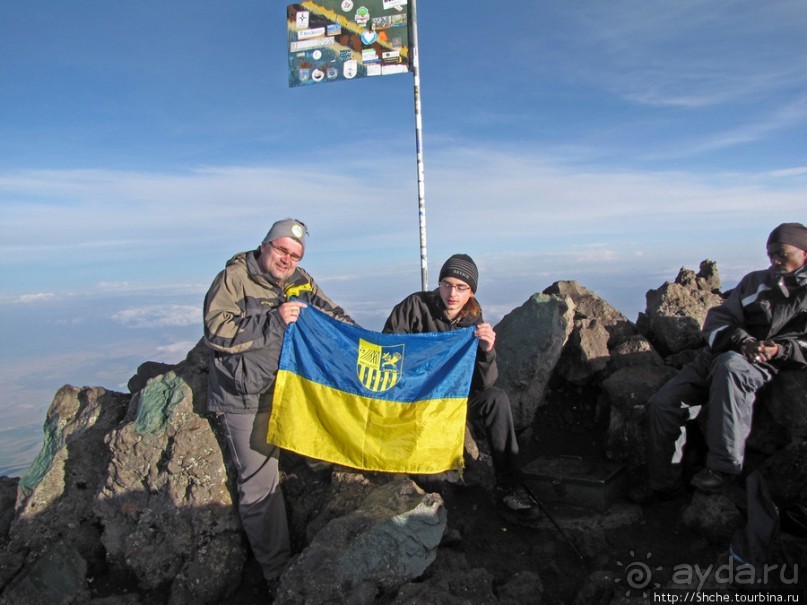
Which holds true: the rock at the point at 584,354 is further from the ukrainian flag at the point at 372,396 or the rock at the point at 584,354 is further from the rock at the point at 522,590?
the rock at the point at 522,590

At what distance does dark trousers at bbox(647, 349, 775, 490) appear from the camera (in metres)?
5.81

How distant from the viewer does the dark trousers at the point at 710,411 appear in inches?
229

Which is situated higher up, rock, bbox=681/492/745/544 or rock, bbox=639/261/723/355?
rock, bbox=639/261/723/355

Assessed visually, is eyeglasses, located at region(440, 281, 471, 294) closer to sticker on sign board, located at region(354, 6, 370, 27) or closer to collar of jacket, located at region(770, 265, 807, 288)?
→ collar of jacket, located at region(770, 265, 807, 288)

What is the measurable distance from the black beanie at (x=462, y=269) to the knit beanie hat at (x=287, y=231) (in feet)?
5.70

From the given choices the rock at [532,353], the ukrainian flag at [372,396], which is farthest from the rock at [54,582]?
the rock at [532,353]

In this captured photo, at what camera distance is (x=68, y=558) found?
6.12m

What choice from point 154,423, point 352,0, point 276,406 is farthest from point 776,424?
point 352,0

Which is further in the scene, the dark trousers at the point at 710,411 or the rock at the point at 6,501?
the rock at the point at 6,501

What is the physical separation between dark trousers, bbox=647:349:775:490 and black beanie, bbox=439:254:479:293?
2.64 metres

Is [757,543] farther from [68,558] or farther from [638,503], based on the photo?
[68,558]

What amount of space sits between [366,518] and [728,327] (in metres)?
4.83

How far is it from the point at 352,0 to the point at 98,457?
28.3 feet

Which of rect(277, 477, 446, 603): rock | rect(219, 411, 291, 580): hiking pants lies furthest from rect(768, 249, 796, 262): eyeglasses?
rect(219, 411, 291, 580): hiking pants
